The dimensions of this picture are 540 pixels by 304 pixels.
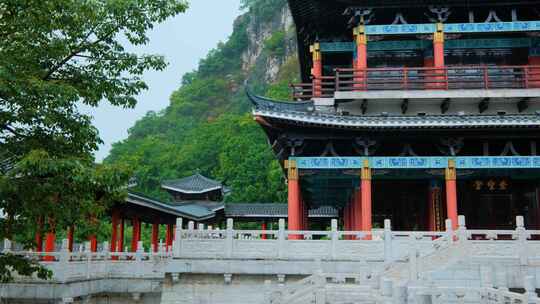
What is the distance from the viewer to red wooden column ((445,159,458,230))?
17.6 meters

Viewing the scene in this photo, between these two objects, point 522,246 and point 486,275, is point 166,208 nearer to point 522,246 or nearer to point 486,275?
point 486,275

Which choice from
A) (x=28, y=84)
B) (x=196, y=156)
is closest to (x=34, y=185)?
(x=28, y=84)

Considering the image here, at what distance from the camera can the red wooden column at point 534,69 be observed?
19127mm

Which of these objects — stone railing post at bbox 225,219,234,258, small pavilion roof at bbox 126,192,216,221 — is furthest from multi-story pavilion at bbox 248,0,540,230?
small pavilion roof at bbox 126,192,216,221

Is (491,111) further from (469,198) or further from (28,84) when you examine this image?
(28,84)

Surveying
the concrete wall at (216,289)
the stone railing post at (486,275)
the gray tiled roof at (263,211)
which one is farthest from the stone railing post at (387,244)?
the gray tiled roof at (263,211)

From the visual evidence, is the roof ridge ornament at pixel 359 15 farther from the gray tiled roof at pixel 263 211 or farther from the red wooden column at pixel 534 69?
the gray tiled roof at pixel 263 211

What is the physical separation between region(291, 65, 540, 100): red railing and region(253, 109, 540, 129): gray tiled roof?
2.04m

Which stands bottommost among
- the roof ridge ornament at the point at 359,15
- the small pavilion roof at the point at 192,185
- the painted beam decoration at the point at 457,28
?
the small pavilion roof at the point at 192,185

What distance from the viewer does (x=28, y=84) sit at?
29.3 ft

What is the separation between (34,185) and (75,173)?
944 mm

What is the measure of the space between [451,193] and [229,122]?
5870cm

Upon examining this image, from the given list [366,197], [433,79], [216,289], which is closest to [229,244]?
[216,289]

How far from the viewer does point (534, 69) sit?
63.4 ft
